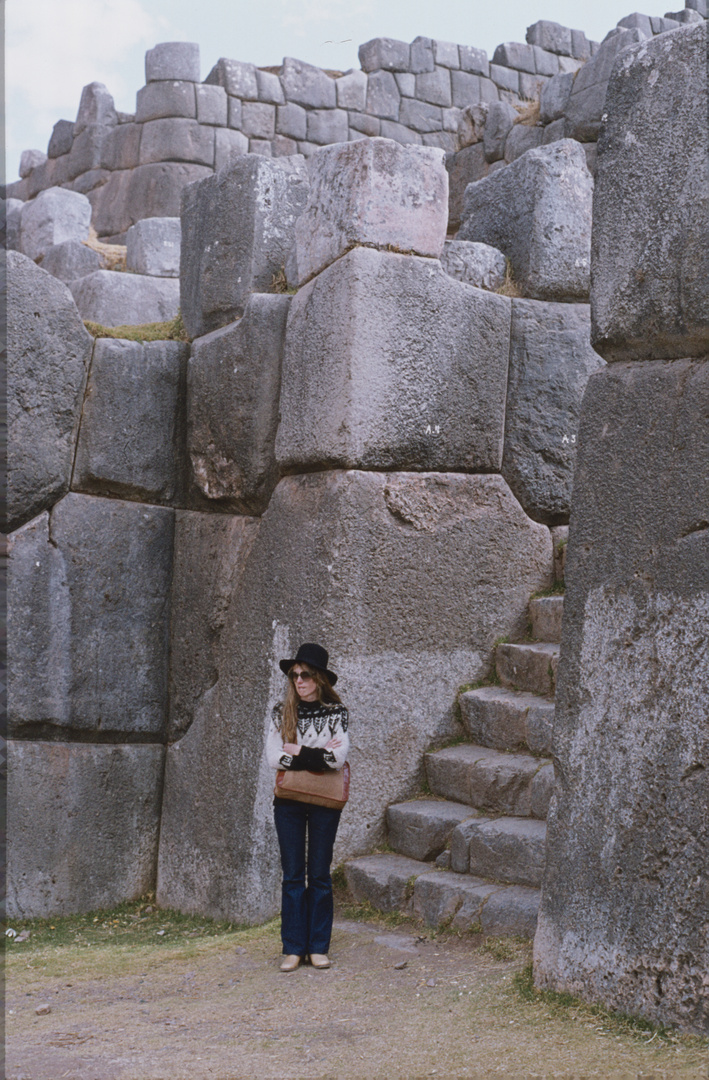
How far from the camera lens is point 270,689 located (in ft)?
17.5

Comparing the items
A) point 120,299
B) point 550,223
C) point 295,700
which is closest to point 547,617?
point 295,700

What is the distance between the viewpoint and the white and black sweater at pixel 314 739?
4.34 m

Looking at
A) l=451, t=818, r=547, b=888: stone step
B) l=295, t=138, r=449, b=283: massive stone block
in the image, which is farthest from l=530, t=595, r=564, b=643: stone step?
l=295, t=138, r=449, b=283: massive stone block

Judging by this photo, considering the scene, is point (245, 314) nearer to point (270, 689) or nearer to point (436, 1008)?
point (270, 689)

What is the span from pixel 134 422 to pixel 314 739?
7.88 feet

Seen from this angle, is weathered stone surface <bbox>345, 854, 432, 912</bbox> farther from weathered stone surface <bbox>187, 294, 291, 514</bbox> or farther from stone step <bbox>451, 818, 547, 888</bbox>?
weathered stone surface <bbox>187, 294, 291, 514</bbox>

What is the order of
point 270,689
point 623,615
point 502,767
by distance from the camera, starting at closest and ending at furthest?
point 623,615 < point 502,767 < point 270,689

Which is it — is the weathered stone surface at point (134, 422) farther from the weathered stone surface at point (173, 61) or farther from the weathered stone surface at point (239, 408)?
the weathered stone surface at point (173, 61)

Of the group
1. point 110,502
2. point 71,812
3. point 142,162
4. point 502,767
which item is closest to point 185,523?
point 110,502

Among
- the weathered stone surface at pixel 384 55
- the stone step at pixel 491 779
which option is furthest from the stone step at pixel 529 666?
the weathered stone surface at pixel 384 55

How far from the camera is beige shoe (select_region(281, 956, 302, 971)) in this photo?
4.31 m

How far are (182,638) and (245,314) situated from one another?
5.62 feet

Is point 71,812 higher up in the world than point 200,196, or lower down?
lower down

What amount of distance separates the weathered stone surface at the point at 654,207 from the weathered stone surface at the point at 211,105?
1100 cm
